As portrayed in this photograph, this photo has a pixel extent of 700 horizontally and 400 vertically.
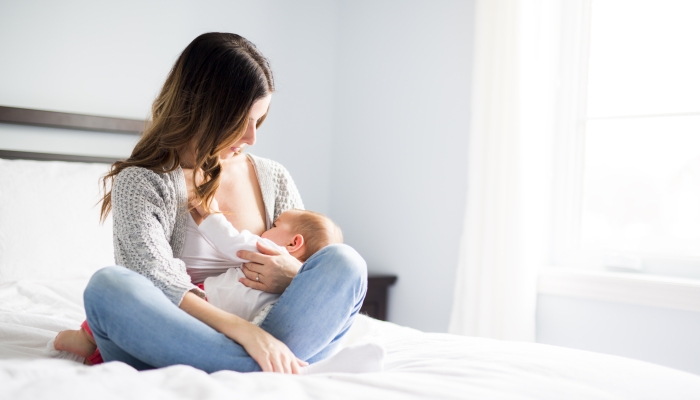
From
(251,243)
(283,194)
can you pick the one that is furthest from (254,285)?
(283,194)

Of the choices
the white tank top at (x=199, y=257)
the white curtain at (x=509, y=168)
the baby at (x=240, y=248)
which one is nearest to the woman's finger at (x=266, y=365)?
the baby at (x=240, y=248)

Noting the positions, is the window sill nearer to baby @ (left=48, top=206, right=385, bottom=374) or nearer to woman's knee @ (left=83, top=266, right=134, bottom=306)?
baby @ (left=48, top=206, right=385, bottom=374)

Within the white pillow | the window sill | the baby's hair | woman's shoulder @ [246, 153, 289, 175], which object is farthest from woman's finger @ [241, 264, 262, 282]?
the window sill

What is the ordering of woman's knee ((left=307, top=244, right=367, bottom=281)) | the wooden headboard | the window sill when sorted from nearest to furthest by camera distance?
woman's knee ((left=307, top=244, right=367, bottom=281)), the window sill, the wooden headboard

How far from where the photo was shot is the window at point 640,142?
2121 mm

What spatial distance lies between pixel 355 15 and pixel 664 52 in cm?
144

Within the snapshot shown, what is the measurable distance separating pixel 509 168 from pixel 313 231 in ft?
3.51

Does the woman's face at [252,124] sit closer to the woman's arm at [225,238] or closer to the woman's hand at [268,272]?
the woman's arm at [225,238]

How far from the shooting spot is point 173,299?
1127 mm

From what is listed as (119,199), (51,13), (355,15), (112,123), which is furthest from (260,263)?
(355,15)

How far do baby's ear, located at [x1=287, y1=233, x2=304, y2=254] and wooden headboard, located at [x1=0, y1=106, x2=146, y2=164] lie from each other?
0.84 m

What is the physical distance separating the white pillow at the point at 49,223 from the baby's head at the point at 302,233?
0.78 meters

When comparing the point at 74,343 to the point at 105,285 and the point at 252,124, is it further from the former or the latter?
the point at 252,124

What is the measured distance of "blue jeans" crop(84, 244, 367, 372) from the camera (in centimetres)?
100
